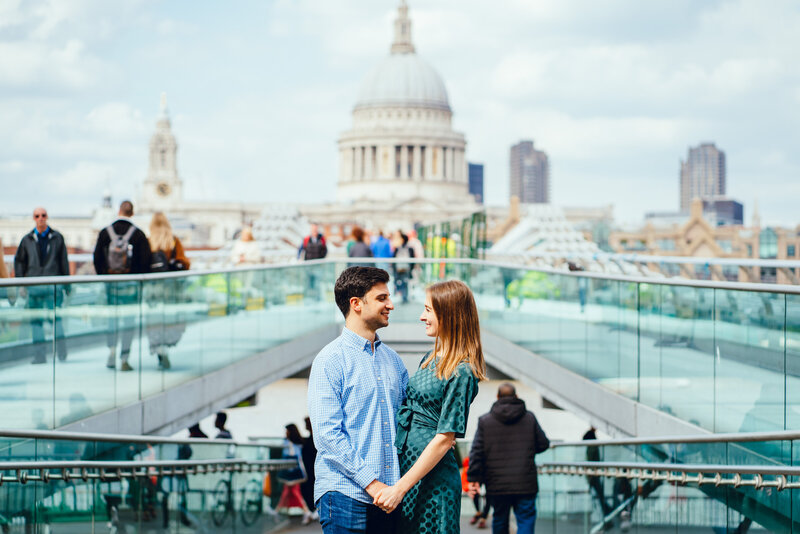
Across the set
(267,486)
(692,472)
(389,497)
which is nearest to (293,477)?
(267,486)

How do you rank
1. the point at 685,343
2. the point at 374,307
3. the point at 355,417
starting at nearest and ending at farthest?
the point at 355,417 → the point at 374,307 → the point at 685,343

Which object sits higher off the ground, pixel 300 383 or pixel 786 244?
pixel 786 244

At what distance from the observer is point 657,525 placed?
26.0 ft

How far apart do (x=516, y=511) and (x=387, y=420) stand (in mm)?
3711

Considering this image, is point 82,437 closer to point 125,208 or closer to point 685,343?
point 125,208

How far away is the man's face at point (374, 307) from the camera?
14.6ft

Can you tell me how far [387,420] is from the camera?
439cm

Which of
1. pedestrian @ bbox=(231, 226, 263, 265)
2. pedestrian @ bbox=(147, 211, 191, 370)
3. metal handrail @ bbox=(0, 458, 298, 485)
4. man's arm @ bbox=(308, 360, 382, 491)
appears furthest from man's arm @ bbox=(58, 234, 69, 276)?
man's arm @ bbox=(308, 360, 382, 491)

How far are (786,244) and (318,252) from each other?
40.5 metres

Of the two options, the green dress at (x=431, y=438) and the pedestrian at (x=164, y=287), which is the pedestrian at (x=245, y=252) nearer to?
the pedestrian at (x=164, y=287)

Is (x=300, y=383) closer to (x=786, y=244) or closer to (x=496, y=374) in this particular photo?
(x=496, y=374)

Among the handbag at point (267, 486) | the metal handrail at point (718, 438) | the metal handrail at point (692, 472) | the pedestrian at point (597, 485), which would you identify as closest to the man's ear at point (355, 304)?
the metal handrail at point (718, 438)

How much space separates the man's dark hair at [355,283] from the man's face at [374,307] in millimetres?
20

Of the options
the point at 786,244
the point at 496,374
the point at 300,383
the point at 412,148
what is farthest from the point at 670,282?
the point at 412,148
